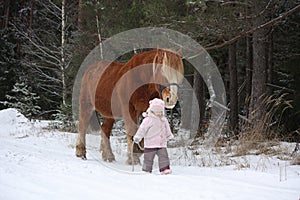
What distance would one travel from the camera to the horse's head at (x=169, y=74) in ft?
17.8

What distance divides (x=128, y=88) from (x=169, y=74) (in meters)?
0.95

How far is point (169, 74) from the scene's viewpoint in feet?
17.9

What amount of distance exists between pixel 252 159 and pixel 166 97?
83.9 inches

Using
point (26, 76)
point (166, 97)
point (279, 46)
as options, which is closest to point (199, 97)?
point (279, 46)

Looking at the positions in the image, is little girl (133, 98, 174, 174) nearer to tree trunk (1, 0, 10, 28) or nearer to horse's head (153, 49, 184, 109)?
horse's head (153, 49, 184, 109)

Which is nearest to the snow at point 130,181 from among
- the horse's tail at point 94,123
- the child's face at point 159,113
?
the child's face at point 159,113

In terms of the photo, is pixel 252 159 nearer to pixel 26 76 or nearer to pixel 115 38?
pixel 115 38

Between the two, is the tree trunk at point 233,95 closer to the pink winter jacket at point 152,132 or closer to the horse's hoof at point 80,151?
the horse's hoof at point 80,151

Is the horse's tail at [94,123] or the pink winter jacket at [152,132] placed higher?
the horse's tail at [94,123]

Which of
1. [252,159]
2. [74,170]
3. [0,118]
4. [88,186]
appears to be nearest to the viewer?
[88,186]

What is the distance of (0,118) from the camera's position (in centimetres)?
1350

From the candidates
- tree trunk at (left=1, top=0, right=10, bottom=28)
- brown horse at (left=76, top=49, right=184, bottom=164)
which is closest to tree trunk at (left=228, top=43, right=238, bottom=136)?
brown horse at (left=76, top=49, right=184, bottom=164)

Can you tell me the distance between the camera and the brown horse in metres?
5.52

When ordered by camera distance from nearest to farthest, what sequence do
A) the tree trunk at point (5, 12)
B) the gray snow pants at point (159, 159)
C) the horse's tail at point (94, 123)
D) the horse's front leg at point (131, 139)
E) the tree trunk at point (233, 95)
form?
1. the gray snow pants at point (159, 159)
2. the horse's front leg at point (131, 139)
3. the horse's tail at point (94, 123)
4. the tree trunk at point (233, 95)
5. the tree trunk at point (5, 12)
